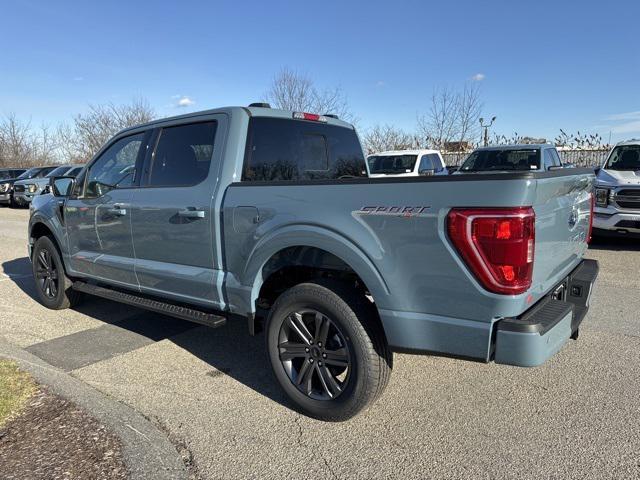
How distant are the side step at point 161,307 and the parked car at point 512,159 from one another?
817 cm

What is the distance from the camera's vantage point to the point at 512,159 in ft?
35.9

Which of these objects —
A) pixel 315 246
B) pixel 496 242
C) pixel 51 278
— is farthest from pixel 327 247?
pixel 51 278

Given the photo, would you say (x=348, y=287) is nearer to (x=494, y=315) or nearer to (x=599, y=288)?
(x=494, y=315)

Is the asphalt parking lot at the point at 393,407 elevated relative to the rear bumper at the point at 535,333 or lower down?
lower down

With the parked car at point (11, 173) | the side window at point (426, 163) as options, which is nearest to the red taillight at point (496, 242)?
the side window at point (426, 163)

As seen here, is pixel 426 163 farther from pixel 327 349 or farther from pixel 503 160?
pixel 327 349

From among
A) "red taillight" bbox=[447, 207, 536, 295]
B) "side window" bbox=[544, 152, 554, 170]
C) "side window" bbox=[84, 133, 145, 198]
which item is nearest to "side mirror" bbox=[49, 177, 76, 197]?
"side window" bbox=[84, 133, 145, 198]

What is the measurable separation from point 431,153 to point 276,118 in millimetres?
11026

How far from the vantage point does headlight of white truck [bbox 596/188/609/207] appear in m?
8.74

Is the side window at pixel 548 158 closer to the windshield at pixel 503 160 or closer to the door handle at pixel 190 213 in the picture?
the windshield at pixel 503 160

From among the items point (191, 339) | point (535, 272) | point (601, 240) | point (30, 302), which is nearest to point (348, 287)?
point (535, 272)

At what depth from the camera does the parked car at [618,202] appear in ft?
27.8

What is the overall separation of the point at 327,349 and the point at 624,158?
9044mm

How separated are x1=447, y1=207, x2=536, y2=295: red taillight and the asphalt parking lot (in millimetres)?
1054
